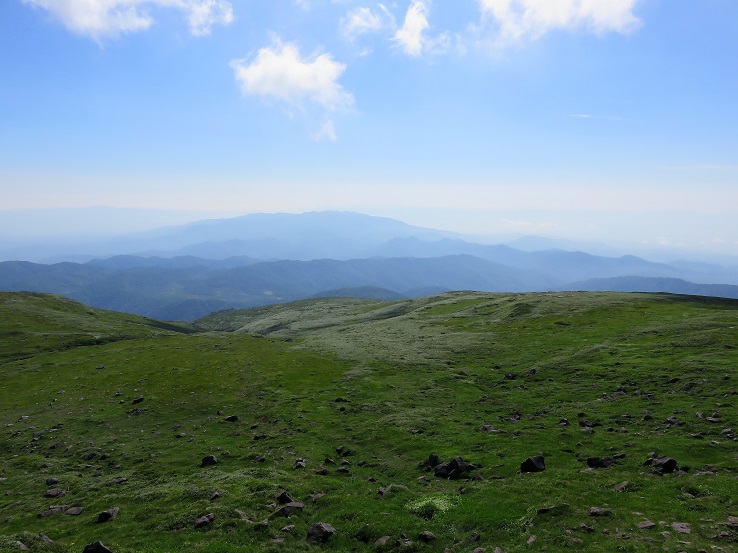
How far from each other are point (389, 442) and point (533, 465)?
13.0m

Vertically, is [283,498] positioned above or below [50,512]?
above

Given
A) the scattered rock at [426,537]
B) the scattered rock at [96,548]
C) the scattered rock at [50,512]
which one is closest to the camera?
the scattered rock at [96,548]

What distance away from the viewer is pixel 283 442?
130 feet

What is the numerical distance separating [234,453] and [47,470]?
615 inches

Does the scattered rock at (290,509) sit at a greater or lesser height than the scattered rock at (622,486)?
lesser

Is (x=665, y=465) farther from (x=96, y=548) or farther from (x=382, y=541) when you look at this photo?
(x=96, y=548)

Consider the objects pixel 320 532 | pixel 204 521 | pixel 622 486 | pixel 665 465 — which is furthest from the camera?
pixel 665 465

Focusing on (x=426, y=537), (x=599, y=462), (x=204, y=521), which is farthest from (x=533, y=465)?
(x=204, y=521)

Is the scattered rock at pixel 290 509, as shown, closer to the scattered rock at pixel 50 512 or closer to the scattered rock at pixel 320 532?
the scattered rock at pixel 320 532

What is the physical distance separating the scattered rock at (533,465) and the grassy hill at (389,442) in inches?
20.1

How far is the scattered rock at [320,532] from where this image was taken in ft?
74.8

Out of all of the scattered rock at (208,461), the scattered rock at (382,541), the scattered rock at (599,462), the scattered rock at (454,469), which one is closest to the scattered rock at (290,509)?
the scattered rock at (382,541)

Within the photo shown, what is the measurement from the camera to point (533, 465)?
29156 mm

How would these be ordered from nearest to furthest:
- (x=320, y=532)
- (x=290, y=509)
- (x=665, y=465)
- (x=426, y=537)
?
(x=426, y=537) → (x=320, y=532) → (x=290, y=509) → (x=665, y=465)
